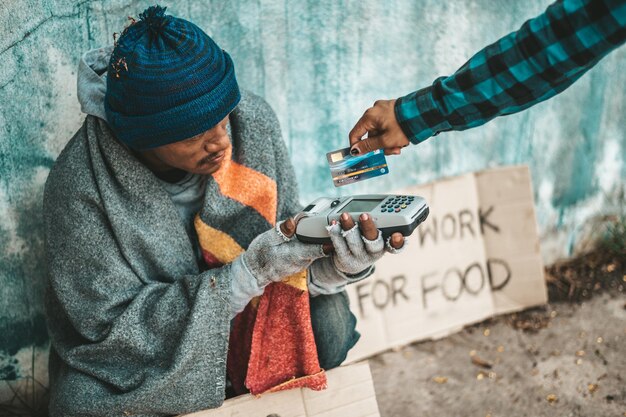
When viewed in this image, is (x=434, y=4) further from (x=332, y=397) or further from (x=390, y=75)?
(x=332, y=397)

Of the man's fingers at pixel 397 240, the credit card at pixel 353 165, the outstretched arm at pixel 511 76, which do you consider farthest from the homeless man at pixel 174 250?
the outstretched arm at pixel 511 76

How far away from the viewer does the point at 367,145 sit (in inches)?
62.1

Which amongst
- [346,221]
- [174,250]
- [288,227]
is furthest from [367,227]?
[174,250]

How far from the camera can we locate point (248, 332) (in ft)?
5.75

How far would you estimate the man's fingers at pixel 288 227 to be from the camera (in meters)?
1.52

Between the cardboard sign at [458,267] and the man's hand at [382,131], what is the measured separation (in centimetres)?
93

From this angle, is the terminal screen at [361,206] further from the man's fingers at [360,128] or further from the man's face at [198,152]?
the man's face at [198,152]

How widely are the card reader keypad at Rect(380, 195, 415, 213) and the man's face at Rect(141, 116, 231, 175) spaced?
0.44 meters

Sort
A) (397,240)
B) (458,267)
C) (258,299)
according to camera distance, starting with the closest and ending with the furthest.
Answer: (397,240)
(258,299)
(458,267)

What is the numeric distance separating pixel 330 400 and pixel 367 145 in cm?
67

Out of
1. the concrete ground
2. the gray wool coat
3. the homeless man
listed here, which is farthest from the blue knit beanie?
the concrete ground

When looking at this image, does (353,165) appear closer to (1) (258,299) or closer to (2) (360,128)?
(2) (360,128)

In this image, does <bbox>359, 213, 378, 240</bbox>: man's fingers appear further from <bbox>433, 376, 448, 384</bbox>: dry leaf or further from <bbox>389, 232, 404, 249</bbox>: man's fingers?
<bbox>433, 376, 448, 384</bbox>: dry leaf

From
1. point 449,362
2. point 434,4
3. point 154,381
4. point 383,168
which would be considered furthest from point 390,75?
point 154,381
